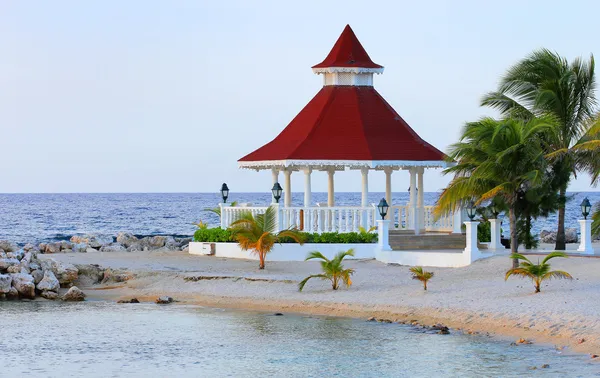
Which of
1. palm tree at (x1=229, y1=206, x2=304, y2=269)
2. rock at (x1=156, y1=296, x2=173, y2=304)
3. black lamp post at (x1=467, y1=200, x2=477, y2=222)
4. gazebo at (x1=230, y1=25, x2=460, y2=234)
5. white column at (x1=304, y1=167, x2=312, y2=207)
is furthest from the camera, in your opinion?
white column at (x1=304, y1=167, x2=312, y2=207)

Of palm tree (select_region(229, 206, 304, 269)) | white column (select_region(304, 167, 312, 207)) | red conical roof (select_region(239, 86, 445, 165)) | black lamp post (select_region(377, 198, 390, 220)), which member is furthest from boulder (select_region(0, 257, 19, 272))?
black lamp post (select_region(377, 198, 390, 220))

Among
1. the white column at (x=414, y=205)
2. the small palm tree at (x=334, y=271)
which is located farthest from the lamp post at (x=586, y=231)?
the small palm tree at (x=334, y=271)

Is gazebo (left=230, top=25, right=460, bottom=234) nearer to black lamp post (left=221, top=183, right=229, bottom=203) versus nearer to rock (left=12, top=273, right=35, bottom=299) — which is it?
black lamp post (left=221, top=183, right=229, bottom=203)

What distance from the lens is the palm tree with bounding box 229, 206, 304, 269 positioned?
84.1ft

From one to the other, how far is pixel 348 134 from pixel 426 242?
358 centimetres

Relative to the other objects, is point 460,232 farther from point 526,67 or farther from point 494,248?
point 526,67

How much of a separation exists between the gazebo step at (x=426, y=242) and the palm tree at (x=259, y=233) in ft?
9.64

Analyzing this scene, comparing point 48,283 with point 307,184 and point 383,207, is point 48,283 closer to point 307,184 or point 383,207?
Result: point 307,184

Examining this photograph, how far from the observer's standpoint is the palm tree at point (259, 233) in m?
25.6

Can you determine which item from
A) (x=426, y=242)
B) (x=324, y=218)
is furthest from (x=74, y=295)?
(x=426, y=242)

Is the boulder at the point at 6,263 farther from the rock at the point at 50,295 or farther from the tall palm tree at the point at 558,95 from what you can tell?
the tall palm tree at the point at 558,95

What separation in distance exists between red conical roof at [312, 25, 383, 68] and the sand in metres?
6.25

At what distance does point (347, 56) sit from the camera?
30.3 meters

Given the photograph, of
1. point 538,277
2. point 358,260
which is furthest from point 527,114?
point 538,277
